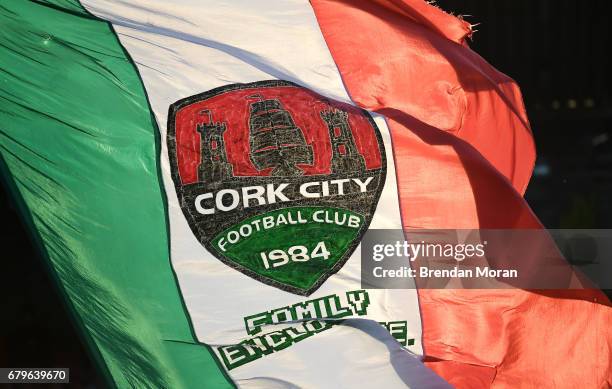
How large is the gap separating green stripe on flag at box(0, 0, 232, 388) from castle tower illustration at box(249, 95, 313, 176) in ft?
1.32

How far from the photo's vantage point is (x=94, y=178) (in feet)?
12.0

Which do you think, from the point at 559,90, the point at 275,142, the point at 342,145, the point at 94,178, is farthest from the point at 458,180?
the point at 559,90

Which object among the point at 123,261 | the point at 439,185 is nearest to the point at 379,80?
the point at 439,185

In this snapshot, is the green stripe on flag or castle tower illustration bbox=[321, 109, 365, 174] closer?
the green stripe on flag

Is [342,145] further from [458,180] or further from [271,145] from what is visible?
[458,180]

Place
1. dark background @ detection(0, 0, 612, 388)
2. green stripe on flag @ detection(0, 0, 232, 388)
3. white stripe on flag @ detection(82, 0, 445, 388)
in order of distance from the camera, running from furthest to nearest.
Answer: dark background @ detection(0, 0, 612, 388), white stripe on flag @ detection(82, 0, 445, 388), green stripe on flag @ detection(0, 0, 232, 388)

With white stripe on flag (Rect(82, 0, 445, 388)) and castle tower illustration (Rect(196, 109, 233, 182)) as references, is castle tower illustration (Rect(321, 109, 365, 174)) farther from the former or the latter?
castle tower illustration (Rect(196, 109, 233, 182))

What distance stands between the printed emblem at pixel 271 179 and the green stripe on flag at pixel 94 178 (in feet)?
0.56

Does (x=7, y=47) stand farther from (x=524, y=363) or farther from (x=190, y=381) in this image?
(x=524, y=363)

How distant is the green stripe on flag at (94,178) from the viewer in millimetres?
3652

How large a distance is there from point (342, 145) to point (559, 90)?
7.32 meters

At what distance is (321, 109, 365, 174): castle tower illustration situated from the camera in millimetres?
3852

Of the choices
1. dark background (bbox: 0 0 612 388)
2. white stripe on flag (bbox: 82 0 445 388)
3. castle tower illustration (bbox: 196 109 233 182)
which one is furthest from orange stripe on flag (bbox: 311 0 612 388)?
dark background (bbox: 0 0 612 388)

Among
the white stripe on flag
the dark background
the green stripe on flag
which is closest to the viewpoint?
the green stripe on flag
